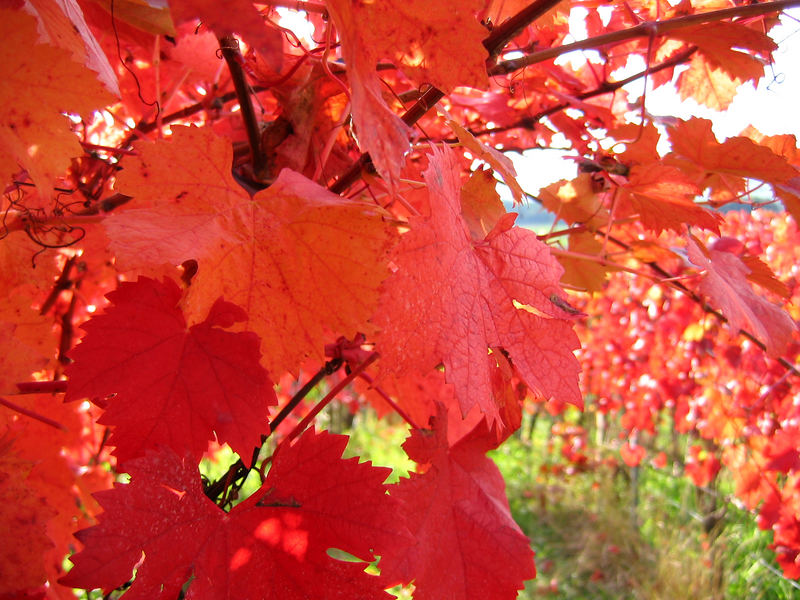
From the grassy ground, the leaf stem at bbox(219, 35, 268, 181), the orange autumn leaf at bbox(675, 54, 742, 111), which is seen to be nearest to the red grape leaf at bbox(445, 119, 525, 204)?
the leaf stem at bbox(219, 35, 268, 181)

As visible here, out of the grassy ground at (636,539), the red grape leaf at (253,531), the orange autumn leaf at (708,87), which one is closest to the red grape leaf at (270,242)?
the red grape leaf at (253,531)

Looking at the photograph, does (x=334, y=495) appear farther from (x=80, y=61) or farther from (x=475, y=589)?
(x=80, y=61)

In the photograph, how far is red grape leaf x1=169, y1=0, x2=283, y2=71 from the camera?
31cm

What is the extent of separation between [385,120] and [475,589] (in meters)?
0.48

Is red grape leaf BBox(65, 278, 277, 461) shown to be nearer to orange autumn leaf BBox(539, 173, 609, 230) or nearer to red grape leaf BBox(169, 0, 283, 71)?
red grape leaf BBox(169, 0, 283, 71)

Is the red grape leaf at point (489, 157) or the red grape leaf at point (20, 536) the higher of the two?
the red grape leaf at point (489, 157)

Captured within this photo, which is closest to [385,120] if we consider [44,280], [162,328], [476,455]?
[162,328]

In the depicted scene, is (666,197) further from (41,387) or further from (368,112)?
(41,387)

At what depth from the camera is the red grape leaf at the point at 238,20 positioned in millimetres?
309

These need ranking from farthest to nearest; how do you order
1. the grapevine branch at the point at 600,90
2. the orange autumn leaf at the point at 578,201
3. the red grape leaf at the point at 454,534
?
the grapevine branch at the point at 600,90 → the orange autumn leaf at the point at 578,201 → the red grape leaf at the point at 454,534

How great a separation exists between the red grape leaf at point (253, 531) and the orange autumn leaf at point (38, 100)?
0.26 meters

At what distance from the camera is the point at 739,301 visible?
775 mm

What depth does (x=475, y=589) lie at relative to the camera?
0.63 m

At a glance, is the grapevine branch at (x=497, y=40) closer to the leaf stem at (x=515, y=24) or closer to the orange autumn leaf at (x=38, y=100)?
the leaf stem at (x=515, y=24)
